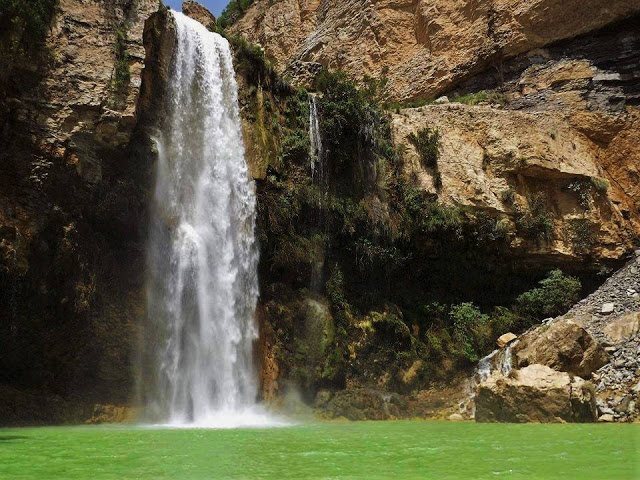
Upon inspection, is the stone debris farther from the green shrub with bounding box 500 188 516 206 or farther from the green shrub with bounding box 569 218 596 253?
the green shrub with bounding box 500 188 516 206

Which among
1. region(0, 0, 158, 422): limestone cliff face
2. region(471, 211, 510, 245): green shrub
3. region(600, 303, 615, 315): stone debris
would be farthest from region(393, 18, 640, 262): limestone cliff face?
region(0, 0, 158, 422): limestone cliff face

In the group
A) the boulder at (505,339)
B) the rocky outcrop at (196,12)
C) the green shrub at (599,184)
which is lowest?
the boulder at (505,339)

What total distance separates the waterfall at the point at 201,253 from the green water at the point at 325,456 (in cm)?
591

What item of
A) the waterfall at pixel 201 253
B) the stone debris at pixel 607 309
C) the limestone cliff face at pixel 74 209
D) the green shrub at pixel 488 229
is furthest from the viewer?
the green shrub at pixel 488 229

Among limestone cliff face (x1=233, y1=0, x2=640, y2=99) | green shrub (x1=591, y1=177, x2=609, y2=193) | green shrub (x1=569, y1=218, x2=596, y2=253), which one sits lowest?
green shrub (x1=569, y1=218, x2=596, y2=253)

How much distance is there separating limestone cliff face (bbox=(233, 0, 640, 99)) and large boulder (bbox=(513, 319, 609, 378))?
16.6 metres

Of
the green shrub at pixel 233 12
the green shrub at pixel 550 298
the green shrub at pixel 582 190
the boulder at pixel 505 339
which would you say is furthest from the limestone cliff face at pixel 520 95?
the green shrub at pixel 233 12

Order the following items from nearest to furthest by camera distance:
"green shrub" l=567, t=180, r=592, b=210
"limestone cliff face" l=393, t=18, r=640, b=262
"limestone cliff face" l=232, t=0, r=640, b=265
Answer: "limestone cliff face" l=393, t=18, r=640, b=262, "limestone cliff face" l=232, t=0, r=640, b=265, "green shrub" l=567, t=180, r=592, b=210

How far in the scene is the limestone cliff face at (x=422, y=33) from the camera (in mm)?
27203

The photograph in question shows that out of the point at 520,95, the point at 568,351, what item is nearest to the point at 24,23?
the point at 568,351

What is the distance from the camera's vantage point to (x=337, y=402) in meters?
16.8

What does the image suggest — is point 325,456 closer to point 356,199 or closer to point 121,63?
point 121,63

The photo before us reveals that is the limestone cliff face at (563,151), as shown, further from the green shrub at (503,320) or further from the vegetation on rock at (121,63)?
the vegetation on rock at (121,63)

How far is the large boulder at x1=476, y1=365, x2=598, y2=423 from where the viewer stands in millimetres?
12039
